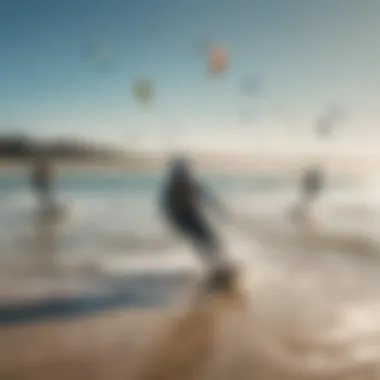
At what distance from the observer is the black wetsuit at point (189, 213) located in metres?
2.36

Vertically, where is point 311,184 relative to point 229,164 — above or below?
below

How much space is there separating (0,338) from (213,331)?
851mm

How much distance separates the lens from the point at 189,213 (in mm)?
2473

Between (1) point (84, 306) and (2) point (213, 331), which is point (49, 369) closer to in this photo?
(1) point (84, 306)

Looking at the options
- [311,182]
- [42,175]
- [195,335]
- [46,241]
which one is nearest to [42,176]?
[42,175]

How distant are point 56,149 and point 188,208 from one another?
621mm

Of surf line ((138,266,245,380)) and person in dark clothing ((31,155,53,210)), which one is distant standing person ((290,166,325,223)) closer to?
surf line ((138,266,245,380))

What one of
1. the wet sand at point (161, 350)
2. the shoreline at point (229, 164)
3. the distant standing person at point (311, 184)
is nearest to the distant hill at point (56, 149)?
the shoreline at point (229, 164)

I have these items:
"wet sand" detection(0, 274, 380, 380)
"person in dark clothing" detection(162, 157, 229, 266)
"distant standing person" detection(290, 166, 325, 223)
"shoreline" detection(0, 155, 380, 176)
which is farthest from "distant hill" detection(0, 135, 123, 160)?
"distant standing person" detection(290, 166, 325, 223)

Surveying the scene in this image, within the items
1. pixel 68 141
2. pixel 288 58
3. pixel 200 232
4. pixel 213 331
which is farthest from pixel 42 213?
pixel 288 58

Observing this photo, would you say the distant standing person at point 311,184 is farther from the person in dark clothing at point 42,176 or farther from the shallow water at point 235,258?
the person in dark clothing at point 42,176

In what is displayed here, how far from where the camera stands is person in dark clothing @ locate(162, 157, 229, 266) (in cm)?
234

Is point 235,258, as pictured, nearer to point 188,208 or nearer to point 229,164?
point 188,208

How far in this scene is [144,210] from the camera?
7.69ft
